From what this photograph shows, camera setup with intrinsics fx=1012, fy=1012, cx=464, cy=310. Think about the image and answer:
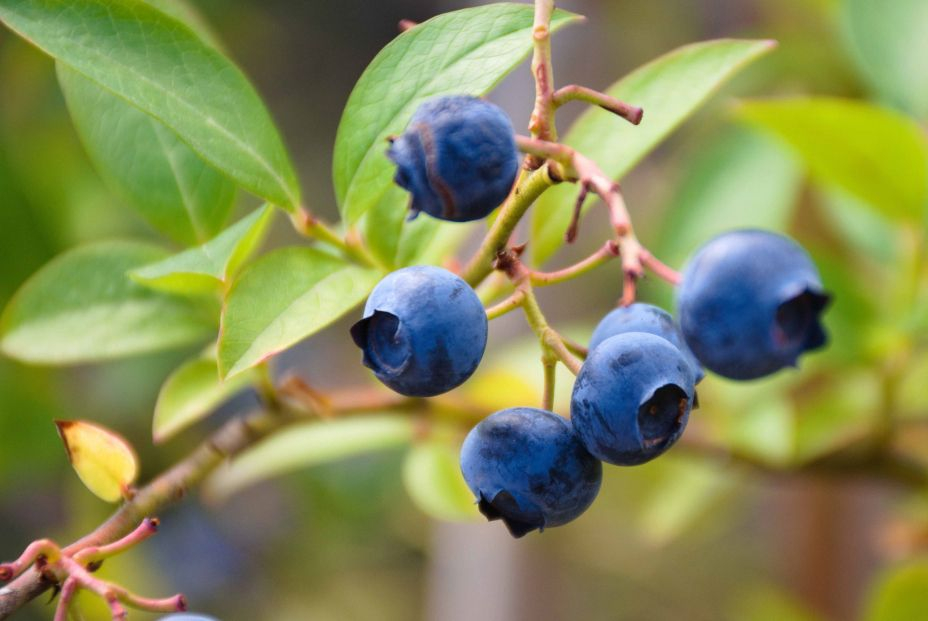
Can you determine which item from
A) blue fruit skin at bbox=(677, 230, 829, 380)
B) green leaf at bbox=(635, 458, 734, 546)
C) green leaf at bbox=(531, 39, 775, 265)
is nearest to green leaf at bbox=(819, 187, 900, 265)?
green leaf at bbox=(635, 458, 734, 546)

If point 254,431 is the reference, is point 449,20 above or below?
above

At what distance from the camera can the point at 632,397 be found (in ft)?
1.69

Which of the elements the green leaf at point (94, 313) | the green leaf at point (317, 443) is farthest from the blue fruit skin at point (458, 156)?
the green leaf at point (317, 443)

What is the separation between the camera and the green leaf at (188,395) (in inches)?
30.5

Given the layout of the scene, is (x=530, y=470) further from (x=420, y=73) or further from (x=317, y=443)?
(x=317, y=443)

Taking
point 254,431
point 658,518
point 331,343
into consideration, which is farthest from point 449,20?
point 331,343

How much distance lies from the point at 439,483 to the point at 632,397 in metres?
0.58

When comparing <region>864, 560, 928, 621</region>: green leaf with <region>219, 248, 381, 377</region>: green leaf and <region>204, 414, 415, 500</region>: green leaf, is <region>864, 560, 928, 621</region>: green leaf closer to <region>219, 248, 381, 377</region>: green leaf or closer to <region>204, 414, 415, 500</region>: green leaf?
<region>204, 414, 415, 500</region>: green leaf

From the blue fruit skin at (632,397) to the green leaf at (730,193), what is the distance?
694mm

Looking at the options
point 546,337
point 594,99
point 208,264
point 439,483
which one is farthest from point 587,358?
point 439,483

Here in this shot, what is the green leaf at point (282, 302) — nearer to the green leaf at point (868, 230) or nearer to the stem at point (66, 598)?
the stem at point (66, 598)

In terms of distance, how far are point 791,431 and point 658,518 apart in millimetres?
259

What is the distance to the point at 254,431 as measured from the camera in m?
0.75

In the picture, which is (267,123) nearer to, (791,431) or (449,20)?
(449,20)
